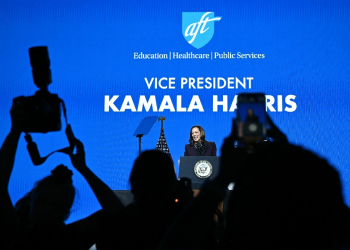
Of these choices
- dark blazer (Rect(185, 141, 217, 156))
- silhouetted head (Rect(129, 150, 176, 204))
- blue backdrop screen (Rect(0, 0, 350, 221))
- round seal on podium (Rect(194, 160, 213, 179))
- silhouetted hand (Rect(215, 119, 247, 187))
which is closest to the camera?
silhouetted hand (Rect(215, 119, 247, 187))

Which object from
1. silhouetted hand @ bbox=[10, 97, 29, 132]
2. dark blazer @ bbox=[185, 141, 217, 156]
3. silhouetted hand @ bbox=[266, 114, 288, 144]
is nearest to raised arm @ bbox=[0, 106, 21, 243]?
silhouetted hand @ bbox=[10, 97, 29, 132]

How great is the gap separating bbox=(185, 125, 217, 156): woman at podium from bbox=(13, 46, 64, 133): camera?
272cm

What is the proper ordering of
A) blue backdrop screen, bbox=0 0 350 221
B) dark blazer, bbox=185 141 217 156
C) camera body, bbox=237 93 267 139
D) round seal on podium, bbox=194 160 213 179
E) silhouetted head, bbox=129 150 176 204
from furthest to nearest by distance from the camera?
blue backdrop screen, bbox=0 0 350 221 < dark blazer, bbox=185 141 217 156 < round seal on podium, bbox=194 160 213 179 < silhouetted head, bbox=129 150 176 204 < camera body, bbox=237 93 267 139

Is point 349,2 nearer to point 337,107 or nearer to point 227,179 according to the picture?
point 337,107

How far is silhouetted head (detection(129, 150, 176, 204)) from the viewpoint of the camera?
95cm

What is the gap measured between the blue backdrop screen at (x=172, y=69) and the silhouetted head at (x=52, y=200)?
3409 mm

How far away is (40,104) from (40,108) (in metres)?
0.01

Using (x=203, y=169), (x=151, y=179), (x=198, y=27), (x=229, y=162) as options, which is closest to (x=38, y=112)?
(x=151, y=179)

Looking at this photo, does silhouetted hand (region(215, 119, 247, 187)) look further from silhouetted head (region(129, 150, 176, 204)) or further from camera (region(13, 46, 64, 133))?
camera (region(13, 46, 64, 133))

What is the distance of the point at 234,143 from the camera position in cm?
80

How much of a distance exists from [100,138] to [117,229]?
3719 mm

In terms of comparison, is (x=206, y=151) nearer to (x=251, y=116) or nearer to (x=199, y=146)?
(x=199, y=146)

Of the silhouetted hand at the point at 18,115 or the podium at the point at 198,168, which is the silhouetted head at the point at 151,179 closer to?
the silhouetted hand at the point at 18,115

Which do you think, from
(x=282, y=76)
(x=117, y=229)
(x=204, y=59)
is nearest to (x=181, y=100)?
(x=204, y=59)
